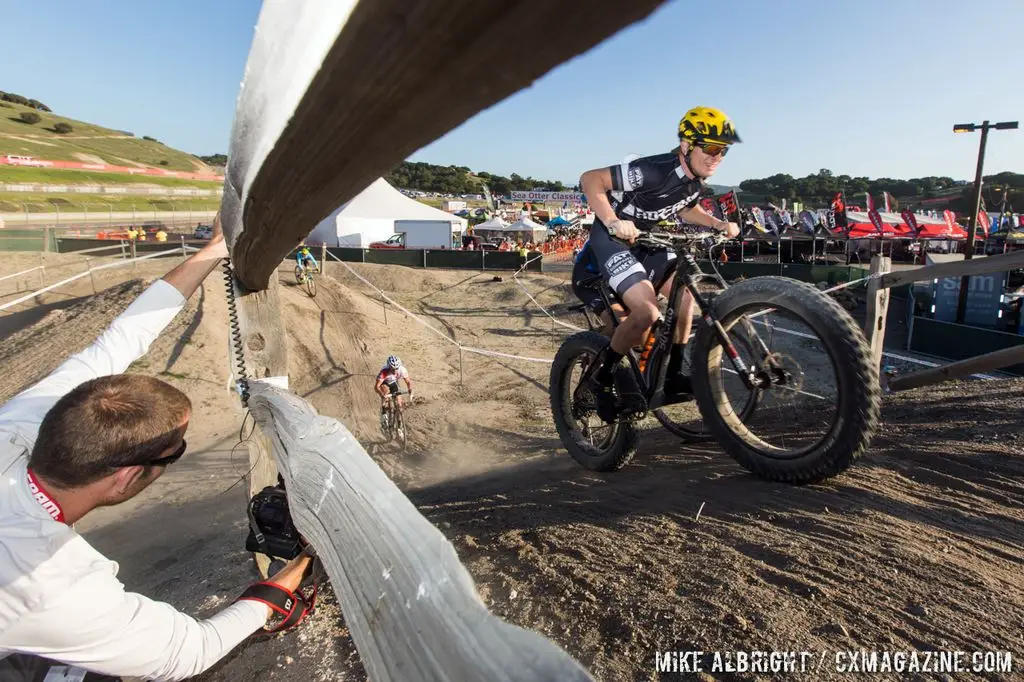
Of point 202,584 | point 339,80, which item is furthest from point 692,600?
point 202,584

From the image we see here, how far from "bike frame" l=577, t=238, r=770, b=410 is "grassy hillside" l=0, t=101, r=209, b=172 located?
81.9 m

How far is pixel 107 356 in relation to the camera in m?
2.30

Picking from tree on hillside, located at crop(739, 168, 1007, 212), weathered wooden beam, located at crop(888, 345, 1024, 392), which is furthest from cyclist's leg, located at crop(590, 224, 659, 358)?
tree on hillside, located at crop(739, 168, 1007, 212)

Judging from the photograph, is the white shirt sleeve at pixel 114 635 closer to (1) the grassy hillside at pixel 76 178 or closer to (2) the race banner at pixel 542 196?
(1) the grassy hillside at pixel 76 178

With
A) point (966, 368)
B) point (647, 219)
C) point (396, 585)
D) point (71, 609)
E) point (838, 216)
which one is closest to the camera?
point (396, 585)

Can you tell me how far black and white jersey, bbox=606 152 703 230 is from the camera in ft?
12.7

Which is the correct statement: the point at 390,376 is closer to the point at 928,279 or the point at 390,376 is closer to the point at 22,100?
the point at 928,279

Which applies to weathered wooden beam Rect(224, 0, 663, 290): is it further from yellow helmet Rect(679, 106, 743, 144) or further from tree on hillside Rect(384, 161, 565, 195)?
tree on hillside Rect(384, 161, 565, 195)

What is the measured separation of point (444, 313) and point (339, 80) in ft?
66.1

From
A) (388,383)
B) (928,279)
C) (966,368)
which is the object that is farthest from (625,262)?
(388,383)

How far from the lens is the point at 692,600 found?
226cm

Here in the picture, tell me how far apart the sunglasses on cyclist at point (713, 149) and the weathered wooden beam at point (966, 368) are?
2.80 meters

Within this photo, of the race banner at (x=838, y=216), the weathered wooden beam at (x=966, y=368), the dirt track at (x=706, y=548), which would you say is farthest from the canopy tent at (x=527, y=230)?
the weathered wooden beam at (x=966, y=368)

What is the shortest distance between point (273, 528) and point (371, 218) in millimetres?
34418
